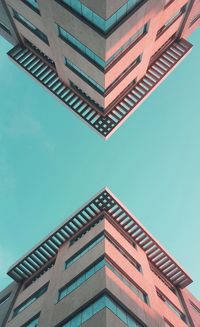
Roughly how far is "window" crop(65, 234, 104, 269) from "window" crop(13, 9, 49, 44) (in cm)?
1865

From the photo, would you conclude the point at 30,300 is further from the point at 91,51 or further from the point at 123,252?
the point at 91,51

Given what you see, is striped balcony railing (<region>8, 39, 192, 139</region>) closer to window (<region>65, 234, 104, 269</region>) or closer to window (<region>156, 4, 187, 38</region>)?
window (<region>156, 4, 187, 38</region>)

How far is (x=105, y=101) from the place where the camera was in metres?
38.9

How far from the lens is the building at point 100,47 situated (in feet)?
103

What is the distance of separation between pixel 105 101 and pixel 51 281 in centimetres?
1597

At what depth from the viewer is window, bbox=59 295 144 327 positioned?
26.6 meters

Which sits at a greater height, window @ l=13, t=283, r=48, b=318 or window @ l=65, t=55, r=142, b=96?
window @ l=65, t=55, r=142, b=96

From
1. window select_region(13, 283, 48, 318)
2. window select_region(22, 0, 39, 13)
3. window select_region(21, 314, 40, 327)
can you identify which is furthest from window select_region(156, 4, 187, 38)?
window select_region(21, 314, 40, 327)

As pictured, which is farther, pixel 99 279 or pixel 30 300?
pixel 30 300

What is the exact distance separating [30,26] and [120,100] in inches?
435

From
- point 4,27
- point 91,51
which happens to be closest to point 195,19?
point 91,51

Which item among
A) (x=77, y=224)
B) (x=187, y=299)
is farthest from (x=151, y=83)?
(x=187, y=299)

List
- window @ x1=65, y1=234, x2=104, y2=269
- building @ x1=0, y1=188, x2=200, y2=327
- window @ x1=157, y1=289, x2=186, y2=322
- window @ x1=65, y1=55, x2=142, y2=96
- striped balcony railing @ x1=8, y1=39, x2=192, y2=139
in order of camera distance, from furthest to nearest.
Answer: striped balcony railing @ x1=8, y1=39, x2=192, y2=139 < window @ x1=157, y1=289, x2=186, y2=322 < window @ x1=65, y1=55, x2=142, y2=96 < window @ x1=65, y1=234, x2=104, y2=269 < building @ x1=0, y1=188, x2=200, y2=327

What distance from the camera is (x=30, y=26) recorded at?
1654 inches
